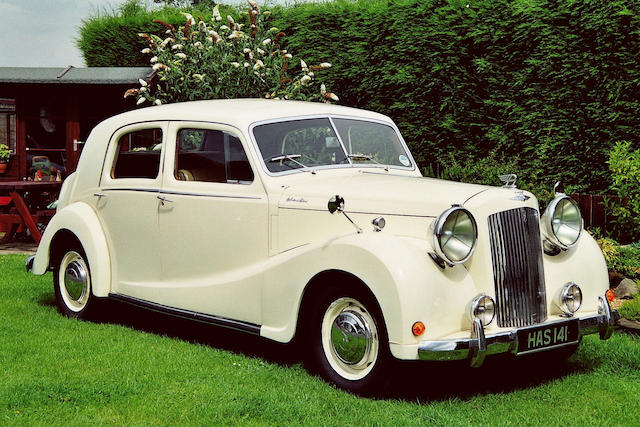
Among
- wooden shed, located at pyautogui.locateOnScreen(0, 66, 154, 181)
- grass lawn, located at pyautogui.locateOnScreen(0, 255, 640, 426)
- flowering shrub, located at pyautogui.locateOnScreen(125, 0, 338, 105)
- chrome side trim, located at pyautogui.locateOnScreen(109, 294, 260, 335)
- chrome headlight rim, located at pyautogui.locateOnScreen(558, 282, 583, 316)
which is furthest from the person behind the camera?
wooden shed, located at pyautogui.locateOnScreen(0, 66, 154, 181)

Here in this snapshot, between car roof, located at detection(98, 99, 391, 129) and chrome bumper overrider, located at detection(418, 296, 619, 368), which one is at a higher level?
car roof, located at detection(98, 99, 391, 129)

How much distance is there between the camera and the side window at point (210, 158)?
566 centimetres

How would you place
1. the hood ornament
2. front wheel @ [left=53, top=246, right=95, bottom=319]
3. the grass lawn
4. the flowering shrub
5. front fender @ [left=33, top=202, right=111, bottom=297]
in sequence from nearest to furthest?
the grass lawn
the hood ornament
front fender @ [left=33, top=202, right=111, bottom=297]
front wheel @ [left=53, top=246, right=95, bottom=319]
the flowering shrub

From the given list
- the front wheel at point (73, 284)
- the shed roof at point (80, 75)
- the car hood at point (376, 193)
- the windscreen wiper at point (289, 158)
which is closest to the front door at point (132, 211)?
the front wheel at point (73, 284)

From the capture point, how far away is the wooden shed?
1502cm

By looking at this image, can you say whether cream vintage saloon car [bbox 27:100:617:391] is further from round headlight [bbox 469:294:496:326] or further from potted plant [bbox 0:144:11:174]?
potted plant [bbox 0:144:11:174]

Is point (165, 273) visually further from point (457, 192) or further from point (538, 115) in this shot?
point (538, 115)

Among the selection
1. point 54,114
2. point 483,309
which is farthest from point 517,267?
point 54,114

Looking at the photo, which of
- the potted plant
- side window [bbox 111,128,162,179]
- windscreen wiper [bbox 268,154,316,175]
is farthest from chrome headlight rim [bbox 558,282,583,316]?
the potted plant

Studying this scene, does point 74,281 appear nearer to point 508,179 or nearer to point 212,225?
point 212,225

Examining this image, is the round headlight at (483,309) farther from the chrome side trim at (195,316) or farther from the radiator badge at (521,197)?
the chrome side trim at (195,316)

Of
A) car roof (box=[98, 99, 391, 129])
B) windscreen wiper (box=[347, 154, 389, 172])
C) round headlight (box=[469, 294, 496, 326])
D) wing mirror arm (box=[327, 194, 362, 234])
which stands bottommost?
round headlight (box=[469, 294, 496, 326])

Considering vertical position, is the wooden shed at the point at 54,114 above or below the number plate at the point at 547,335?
above

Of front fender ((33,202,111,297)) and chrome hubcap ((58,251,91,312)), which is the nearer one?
front fender ((33,202,111,297))
